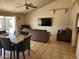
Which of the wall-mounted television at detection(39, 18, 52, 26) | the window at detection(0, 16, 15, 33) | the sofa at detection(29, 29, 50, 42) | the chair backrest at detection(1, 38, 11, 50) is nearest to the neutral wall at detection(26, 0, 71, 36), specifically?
the wall-mounted television at detection(39, 18, 52, 26)

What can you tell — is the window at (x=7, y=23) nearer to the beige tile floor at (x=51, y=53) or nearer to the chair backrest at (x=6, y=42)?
the beige tile floor at (x=51, y=53)

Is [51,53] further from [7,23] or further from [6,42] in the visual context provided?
[7,23]

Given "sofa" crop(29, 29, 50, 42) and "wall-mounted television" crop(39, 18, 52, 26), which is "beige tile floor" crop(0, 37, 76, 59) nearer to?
"sofa" crop(29, 29, 50, 42)

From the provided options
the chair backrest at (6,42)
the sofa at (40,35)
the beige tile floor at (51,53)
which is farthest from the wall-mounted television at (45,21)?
the chair backrest at (6,42)

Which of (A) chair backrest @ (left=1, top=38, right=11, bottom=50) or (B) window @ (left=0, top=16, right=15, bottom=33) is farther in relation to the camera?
(B) window @ (left=0, top=16, right=15, bottom=33)

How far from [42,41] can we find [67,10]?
418 centimetres

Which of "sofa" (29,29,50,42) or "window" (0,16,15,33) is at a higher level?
"window" (0,16,15,33)

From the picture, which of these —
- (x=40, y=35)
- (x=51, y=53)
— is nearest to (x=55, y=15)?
(x=40, y=35)

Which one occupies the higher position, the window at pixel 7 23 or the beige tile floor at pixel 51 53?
the window at pixel 7 23

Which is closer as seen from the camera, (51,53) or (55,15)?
(51,53)

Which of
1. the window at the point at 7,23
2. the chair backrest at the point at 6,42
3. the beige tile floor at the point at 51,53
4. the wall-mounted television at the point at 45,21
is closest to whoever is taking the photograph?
the chair backrest at the point at 6,42

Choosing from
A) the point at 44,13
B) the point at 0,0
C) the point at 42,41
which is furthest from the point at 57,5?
the point at 0,0

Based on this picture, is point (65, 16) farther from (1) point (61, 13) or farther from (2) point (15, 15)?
(2) point (15, 15)

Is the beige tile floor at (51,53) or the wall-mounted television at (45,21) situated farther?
the wall-mounted television at (45,21)
